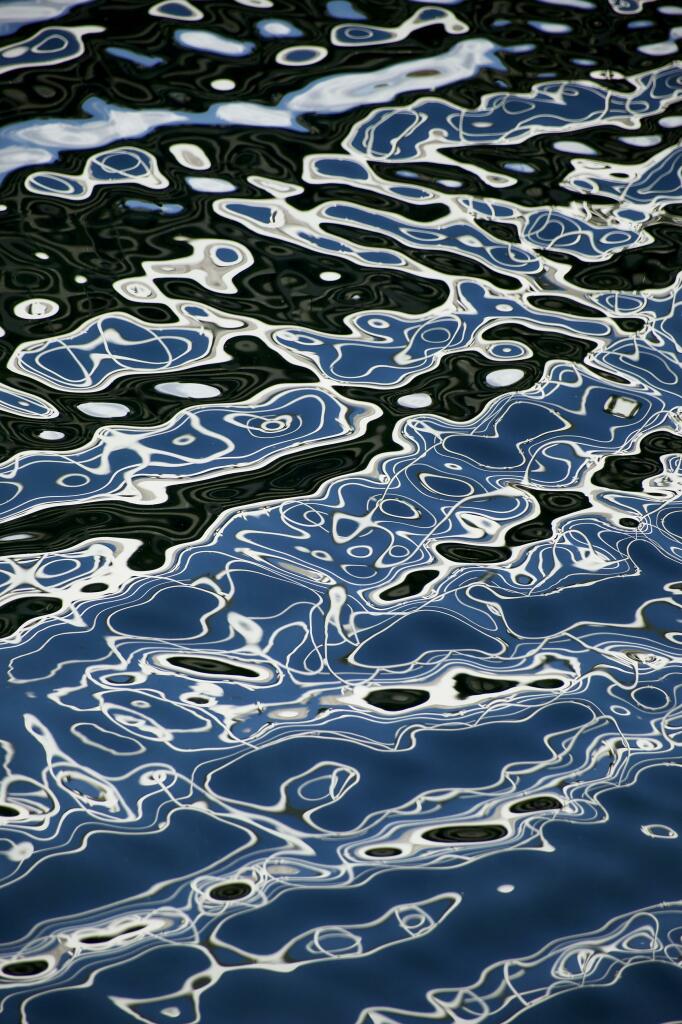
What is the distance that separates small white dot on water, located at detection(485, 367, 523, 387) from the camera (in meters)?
2.84

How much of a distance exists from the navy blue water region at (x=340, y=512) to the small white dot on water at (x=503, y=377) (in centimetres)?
1

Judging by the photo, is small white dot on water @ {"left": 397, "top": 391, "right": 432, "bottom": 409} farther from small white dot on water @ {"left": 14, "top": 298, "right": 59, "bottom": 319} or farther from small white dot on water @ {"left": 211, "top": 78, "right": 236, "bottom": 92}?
small white dot on water @ {"left": 211, "top": 78, "right": 236, "bottom": 92}

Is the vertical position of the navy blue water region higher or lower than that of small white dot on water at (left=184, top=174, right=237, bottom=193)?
lower

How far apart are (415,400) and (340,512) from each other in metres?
0.45

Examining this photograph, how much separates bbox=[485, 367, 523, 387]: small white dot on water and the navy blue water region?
1cm

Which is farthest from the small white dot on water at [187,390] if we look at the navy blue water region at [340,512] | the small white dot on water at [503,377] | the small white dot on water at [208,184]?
the small white dot on water at [208,184]

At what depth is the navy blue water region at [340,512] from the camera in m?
1.75

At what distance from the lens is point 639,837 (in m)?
1.90

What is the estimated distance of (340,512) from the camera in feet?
8.16

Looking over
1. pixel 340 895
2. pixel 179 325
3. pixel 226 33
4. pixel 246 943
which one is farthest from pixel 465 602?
pixel 226 33

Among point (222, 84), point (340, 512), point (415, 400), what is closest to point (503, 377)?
point (415, 400)

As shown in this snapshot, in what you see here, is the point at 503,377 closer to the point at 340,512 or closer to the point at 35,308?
the point at 340,512

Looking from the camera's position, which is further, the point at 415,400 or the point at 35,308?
the point at 35,308

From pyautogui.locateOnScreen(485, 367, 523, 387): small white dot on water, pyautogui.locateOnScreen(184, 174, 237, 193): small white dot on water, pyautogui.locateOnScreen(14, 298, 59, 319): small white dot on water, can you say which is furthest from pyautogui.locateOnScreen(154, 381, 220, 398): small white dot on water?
pyautogui.locateOnScreen(184, 174, 237, 193): small white dot on water
